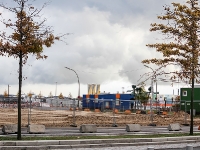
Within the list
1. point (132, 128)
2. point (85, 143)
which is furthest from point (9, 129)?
point (132, 128)

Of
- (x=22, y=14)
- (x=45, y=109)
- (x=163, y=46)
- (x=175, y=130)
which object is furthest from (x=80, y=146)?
(x=45, y=109)

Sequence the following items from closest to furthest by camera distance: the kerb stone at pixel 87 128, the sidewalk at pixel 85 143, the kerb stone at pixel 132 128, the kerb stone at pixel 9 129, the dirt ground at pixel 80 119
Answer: the sidewalk at pixel 85 143, the kerb stone at pixel 9 129, the kerb stone at pixel 87 128, the kerb stone at pixel 132 128, the dirt ground at pixel 80 119

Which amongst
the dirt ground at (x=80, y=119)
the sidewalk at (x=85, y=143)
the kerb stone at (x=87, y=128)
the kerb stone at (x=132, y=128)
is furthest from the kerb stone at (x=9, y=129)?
the dirt ground at (x=80, y=119)

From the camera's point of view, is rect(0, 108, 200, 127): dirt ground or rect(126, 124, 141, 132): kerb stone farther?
rect(0, 108, 200, 127): dirt ground

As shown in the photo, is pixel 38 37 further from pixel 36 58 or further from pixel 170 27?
pixel 170 27

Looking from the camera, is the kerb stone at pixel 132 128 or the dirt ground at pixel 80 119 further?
the dirt ground at pixel 80 119

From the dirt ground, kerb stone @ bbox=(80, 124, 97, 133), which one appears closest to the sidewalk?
kerb stone @ bbox=(80, 124, 97, 133)

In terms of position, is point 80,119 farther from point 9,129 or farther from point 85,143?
point 85,143

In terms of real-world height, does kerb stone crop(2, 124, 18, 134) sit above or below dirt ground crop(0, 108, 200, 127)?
above

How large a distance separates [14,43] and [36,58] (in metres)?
1.09

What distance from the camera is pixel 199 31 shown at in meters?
21.8

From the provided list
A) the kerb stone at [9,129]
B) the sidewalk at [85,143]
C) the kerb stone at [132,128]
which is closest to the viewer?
the sidewalk at [85,143]

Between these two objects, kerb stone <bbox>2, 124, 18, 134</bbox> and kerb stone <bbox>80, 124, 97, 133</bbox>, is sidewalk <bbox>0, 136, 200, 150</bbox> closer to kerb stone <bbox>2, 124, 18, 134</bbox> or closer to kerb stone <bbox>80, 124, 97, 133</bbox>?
kerb stone <bbox>80, 124, 97, 133</bbox>

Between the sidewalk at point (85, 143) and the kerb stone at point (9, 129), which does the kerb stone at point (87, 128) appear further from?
the sidewalk at point (85, 143)
